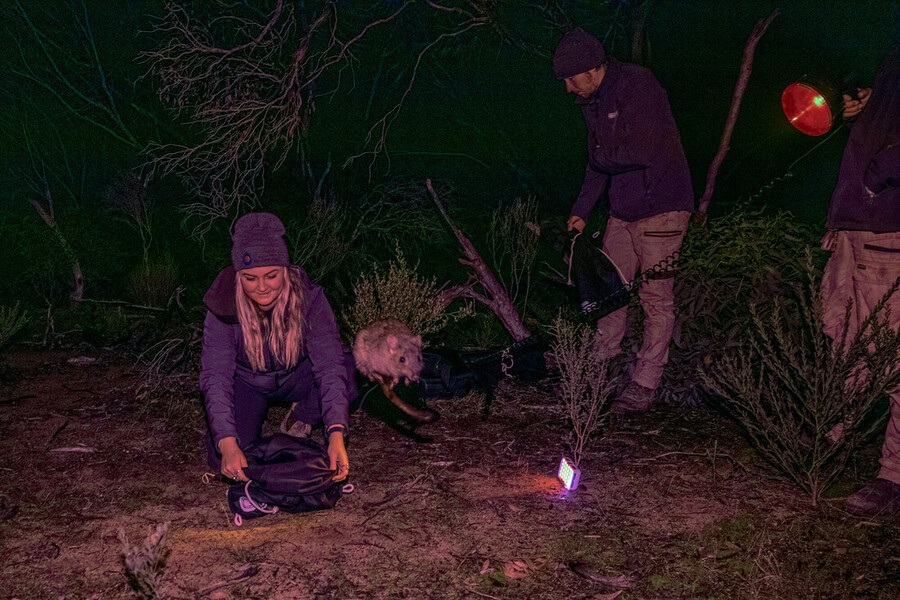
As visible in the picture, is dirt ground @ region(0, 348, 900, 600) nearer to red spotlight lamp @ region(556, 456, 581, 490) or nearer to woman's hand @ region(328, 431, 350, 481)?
red spotlight lamp @ region(556, 456, 581, 490)

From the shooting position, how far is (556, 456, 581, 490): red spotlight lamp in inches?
137

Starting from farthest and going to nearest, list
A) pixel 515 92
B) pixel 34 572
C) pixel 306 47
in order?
pixel 515 92, pixel 306 47, pixel 34 572

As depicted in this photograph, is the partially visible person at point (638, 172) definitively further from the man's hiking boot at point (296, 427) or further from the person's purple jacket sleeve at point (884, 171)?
the man's hiking boot at point (296, 427)

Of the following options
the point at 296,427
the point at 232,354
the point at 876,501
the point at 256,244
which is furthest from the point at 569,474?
the point at 256,244

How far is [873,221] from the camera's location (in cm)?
317

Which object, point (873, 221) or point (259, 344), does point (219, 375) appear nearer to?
point (259, 344)

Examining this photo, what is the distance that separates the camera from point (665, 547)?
9.77ft

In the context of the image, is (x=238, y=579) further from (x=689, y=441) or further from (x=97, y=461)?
(x=689, y=441)

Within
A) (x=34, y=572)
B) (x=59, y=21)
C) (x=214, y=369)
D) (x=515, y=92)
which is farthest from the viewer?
(x=515, y=92)

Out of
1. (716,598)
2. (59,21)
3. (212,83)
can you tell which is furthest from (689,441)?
(59,21)

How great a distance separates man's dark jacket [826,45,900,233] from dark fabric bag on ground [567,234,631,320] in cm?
154

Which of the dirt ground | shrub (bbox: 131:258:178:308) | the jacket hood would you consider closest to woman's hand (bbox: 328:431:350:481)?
the dirt ground

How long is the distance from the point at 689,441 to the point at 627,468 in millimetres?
589

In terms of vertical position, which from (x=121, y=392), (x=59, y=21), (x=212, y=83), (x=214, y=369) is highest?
(x=59, y=21)
